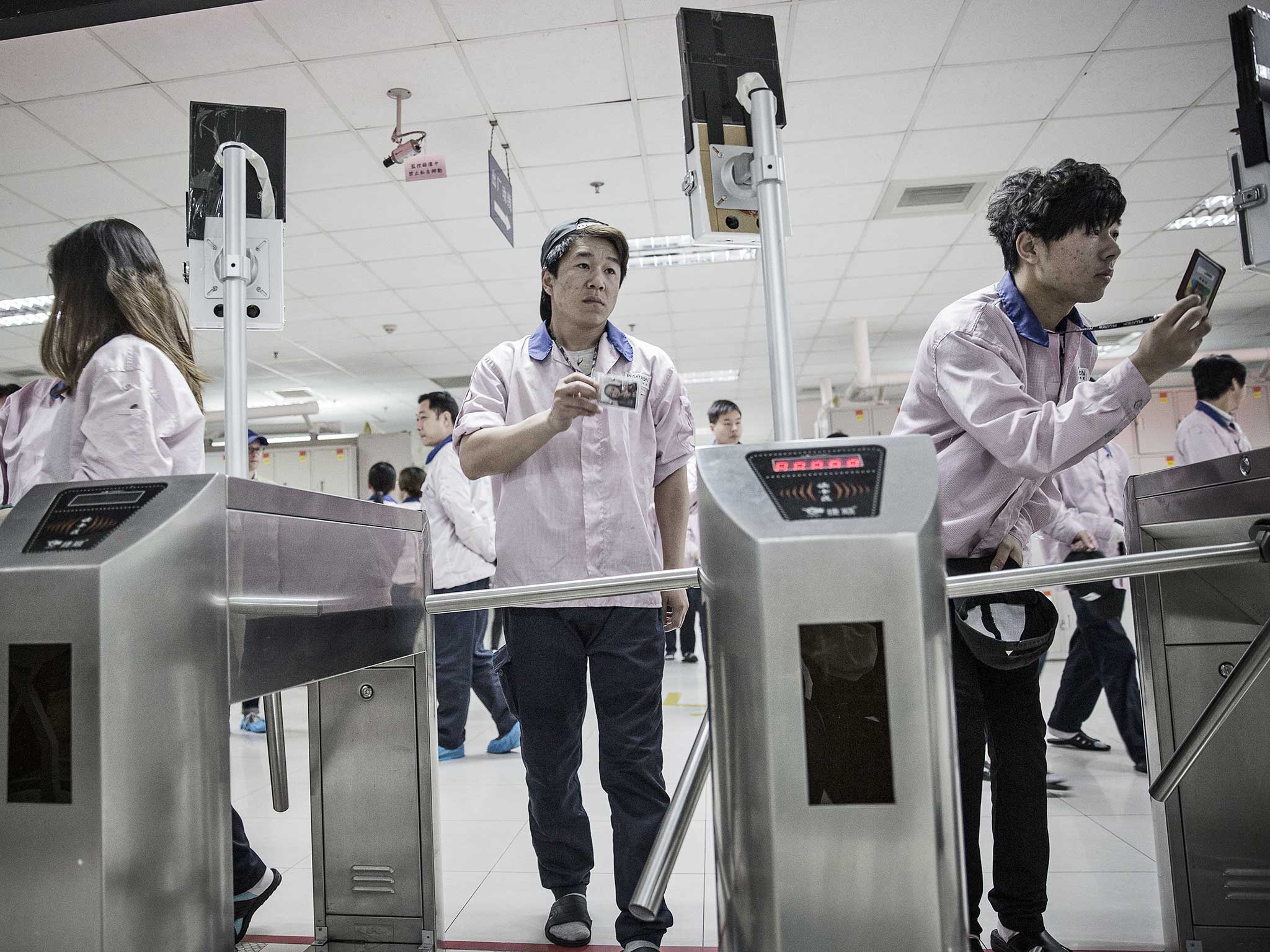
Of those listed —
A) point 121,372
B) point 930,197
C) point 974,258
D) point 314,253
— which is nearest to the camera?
point 121,372

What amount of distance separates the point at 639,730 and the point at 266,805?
180 cm

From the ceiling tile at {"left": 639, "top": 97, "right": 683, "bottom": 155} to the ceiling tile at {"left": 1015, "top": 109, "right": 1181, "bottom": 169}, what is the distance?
1.76m

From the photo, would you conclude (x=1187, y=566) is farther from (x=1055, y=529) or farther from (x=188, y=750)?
(x=1055, y=529)

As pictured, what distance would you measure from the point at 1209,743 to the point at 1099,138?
3.91 meters

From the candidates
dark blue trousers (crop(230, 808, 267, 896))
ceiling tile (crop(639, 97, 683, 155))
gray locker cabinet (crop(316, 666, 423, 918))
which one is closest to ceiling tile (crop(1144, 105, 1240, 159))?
ceiling tile (crop(639, 97, 683, 155))

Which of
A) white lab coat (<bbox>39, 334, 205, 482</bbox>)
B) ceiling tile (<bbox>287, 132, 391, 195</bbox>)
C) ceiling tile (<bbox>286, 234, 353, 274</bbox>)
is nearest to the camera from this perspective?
white lab coat (<bbox>39, 334, 205, 482</bbox>)

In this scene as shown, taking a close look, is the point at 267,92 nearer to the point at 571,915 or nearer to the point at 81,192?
the point at 81,192

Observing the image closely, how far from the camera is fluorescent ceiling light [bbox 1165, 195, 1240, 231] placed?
5504 mm

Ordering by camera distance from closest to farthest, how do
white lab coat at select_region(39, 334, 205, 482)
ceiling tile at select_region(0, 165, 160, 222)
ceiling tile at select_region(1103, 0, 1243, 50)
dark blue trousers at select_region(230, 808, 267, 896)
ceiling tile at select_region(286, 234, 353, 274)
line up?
white lab coat at select_region(39, 334, 205, 482) < dark blue trousers at select_region(230, 808, 267, 896) < ceiling tile at select_region(1103, 0, 1243, 50) < ceiling tile at select_region(0, 165, 160, 222) < ceiling tile at select_region(286, 234, 353, 274)

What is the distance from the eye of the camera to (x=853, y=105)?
4121 mm

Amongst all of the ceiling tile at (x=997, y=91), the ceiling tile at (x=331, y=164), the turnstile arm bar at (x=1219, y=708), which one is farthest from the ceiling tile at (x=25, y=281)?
the turnstile arm bar at (x=1219, y=708)

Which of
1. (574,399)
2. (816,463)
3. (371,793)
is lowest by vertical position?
(371,793)

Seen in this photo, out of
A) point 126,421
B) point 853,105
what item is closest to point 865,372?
point 853,105

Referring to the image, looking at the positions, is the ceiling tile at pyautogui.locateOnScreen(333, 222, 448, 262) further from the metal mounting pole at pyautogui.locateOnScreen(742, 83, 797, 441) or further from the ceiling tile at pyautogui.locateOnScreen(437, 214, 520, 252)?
the metal mounting pole at pyautogui.locateOnScreen(742, 83, 797, 441)
